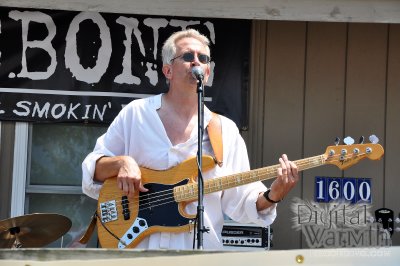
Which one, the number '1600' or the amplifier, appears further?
the number '1600'

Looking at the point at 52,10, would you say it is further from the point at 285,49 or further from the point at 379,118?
the point at 379,118

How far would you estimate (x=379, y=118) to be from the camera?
223 inches

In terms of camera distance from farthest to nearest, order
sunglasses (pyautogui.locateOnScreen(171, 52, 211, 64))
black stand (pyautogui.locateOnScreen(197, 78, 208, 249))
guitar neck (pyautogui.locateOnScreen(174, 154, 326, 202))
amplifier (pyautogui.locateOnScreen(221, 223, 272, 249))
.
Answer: amplifier (pyautogui.locateOnScreen(221, 223, 272, 249))
sunglasses (pyautogui.locateOnScreen(171, 52, 211, 64))
guitar neck (pyautogui.locateOnScreen(174, 154, 326, 202))
black stand (pyautogui.locateOnScreen(197, 78, 208, 249))

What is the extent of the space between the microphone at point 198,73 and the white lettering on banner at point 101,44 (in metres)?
1.79

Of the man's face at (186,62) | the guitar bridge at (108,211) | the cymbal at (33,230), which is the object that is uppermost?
the man's face at (186,62)

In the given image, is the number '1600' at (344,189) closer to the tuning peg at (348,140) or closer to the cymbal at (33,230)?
the tuning peg at (348,140)

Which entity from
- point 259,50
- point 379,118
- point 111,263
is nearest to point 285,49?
point 259,50

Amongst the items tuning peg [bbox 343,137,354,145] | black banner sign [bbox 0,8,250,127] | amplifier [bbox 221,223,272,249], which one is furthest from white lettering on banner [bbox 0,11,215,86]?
tuning peg [bbox 343,137,354,145]

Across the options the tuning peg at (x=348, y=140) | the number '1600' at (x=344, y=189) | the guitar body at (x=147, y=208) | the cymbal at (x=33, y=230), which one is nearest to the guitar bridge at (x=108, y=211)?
the guitar body at (x=147, y=208)

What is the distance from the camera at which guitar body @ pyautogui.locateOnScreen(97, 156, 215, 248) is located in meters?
3.89

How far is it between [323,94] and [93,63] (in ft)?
5.35

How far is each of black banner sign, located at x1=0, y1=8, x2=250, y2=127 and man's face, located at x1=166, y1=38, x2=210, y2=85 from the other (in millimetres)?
1496

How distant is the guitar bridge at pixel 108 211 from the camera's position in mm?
4008

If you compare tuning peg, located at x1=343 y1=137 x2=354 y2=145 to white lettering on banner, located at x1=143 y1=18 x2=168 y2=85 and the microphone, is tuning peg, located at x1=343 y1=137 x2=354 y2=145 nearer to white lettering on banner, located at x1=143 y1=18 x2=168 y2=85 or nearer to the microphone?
the microphone
